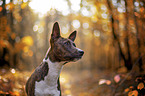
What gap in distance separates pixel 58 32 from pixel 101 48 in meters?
24.9

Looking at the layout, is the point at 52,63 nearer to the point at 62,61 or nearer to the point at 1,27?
the point at 62,61

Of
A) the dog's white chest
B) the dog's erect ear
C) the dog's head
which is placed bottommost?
the dog's white chest

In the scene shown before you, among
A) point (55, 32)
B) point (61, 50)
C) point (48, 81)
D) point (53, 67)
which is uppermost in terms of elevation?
point (55, 32)

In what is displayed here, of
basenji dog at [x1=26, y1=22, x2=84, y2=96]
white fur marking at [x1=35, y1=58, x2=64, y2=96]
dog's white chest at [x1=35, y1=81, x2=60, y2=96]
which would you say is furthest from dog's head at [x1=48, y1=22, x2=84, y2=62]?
dog's white chest at [x1=35, y1=81, x2=60, y2=96]

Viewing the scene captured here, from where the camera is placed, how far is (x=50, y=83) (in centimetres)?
284

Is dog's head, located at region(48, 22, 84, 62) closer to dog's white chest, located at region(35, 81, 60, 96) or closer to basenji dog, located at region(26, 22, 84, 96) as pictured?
basenji dog, located at region(26, 22, 84, 96)

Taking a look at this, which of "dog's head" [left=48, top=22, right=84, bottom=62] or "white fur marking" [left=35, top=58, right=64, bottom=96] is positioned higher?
"dog's head" [left=48, top=22, right=84, bottom=62]

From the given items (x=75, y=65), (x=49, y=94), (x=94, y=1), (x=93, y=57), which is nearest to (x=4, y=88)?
(x=49, y=94)

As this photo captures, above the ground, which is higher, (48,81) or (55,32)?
(55,32)

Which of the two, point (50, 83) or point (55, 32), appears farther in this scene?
point (55, 32)

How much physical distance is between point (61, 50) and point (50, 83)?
0.76m

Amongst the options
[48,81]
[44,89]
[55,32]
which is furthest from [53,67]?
[55,32]

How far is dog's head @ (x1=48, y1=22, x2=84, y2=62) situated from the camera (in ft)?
A: 8.96

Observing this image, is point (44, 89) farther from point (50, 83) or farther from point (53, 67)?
point (53, 67)
